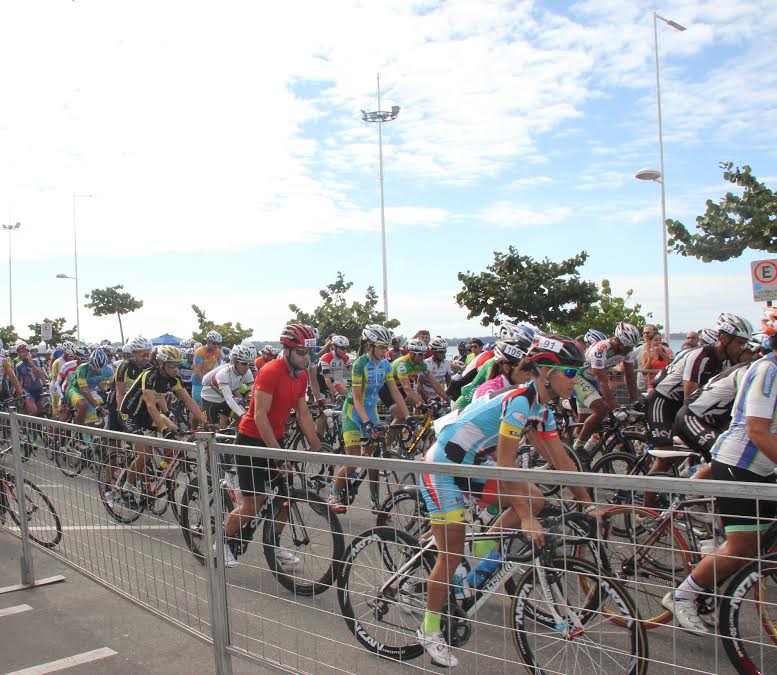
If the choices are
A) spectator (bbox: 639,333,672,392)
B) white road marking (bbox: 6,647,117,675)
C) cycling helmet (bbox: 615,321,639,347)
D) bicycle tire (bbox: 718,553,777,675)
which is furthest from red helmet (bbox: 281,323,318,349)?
spectator (bbox: 639,333,672,392)

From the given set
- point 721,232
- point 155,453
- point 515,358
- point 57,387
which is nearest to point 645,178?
point 721,232

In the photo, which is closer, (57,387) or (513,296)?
(57,387)

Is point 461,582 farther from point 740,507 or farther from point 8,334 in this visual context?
point 8,334

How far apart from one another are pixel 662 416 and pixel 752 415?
11.6 ft

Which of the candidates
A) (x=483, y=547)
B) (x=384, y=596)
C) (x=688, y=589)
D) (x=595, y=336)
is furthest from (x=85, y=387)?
(x=688, y=589)

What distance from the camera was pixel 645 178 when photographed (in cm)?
2128

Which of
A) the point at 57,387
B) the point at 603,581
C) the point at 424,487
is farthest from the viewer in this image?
the point at 57,387

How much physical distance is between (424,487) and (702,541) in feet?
5.59

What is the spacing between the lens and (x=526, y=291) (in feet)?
97.5

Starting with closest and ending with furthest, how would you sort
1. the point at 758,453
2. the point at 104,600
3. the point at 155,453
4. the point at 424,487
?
the point at 424,487
the point at 758,453
the point at 155,453
the point at 104,600

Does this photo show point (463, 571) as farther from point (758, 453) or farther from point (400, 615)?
point (758, 453)

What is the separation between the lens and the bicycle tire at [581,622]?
10.00 ft

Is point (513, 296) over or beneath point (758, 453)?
over

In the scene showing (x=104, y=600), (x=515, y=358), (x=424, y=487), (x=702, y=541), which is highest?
(x=515, y=358)
